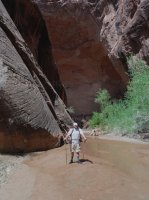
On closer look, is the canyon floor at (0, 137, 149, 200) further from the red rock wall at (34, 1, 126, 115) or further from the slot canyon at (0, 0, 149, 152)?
the red rock wall at (34, 1, 126, 115)

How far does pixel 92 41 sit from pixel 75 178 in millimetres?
21445

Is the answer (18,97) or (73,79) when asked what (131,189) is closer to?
(18,97)

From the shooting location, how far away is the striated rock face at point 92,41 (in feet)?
66.0

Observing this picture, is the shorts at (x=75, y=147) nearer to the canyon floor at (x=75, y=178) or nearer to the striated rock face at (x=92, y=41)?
the canyon floor at (x=75, y=178)

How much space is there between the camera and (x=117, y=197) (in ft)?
21.8

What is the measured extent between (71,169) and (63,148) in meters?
2.89

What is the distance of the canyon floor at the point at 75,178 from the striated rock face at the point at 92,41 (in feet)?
34.9

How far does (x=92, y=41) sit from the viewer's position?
93.2 feet

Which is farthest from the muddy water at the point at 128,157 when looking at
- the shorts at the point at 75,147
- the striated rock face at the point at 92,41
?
the striated rock face at the point at 92,41

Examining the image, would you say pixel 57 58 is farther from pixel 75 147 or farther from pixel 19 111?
pixel 75 147

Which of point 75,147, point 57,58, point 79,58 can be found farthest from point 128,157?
point 57,58

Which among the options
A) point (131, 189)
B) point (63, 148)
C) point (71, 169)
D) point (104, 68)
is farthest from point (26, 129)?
point (104, 68)

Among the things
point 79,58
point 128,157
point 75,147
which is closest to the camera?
point 75,147

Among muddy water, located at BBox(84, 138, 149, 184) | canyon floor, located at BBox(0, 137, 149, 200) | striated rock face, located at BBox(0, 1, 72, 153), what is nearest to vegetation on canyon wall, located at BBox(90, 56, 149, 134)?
muddy water, located at BBox(84, 138, 149, 184)
